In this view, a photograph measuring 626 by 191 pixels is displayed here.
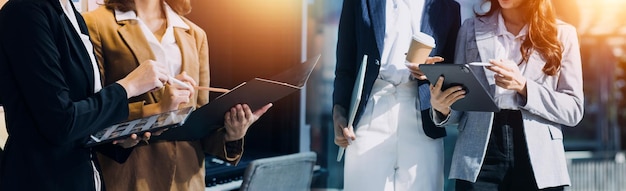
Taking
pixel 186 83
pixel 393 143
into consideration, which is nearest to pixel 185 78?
pixel 186 83

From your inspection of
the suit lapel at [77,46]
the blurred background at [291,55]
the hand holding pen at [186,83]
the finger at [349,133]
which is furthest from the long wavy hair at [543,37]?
the suit lapel at [77,46]

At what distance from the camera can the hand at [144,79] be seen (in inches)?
72.4

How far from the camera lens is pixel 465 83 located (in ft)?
6.95

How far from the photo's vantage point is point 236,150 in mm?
2314

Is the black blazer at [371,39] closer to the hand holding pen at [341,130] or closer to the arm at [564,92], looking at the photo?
the hand holding pen at [341,130]

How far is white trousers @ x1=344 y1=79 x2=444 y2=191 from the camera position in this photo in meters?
2.40

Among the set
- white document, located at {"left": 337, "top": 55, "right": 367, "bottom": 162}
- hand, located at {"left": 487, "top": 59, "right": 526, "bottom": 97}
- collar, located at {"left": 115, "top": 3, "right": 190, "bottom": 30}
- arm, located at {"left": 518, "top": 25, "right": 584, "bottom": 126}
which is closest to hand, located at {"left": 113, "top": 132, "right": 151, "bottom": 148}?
collar, located at {"left": 115, "top": 3, "right": 190, "bottom": 30}

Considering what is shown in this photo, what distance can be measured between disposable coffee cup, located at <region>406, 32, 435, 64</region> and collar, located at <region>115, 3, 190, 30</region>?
780 millimetres

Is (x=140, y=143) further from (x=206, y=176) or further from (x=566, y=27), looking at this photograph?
(x=566, y=27)

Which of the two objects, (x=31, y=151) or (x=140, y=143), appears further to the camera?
(x=140, y=143)

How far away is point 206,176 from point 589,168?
6.23 ft

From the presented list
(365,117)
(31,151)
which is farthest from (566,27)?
(31,151)

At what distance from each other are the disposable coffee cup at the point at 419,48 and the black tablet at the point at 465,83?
0.25 feet

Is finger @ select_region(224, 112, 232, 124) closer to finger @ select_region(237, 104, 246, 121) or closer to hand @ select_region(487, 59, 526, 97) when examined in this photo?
finger @ select_region(237, 104, 246, 121)
